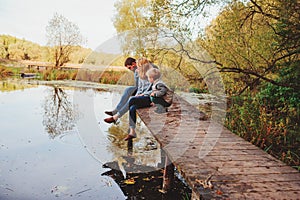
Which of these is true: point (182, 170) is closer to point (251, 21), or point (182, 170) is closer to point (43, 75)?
point (251, 21)

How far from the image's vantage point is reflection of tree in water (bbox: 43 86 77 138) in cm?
542

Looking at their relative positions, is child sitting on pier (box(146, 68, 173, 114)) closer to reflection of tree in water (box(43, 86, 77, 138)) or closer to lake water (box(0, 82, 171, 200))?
lake water (box(0, 82, 171, 200))

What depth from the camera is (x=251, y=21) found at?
548 centimetres

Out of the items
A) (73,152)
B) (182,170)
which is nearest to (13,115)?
(73,152)

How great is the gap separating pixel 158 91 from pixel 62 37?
14447 millimetres

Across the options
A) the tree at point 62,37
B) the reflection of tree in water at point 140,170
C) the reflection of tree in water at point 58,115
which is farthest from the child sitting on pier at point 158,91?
the tree at point 62,37

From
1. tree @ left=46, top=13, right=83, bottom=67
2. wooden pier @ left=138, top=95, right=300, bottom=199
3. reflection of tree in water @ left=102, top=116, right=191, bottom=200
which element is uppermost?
tree @ left=46, top=13, right=83, bottom=67

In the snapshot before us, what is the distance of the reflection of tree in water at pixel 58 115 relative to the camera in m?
5.42

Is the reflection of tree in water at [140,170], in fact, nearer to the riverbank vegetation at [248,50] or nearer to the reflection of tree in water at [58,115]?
the reflection of tree in water at [58,115]

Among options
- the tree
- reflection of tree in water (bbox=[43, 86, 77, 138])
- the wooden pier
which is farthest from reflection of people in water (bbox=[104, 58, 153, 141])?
the tree

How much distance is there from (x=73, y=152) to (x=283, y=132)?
3202mm

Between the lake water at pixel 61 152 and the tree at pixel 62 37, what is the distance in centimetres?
1005

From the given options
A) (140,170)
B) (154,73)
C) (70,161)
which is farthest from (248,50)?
(70,161)

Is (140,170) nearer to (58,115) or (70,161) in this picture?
(70,161)
